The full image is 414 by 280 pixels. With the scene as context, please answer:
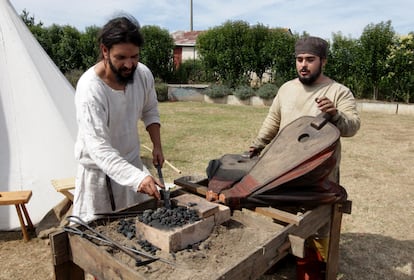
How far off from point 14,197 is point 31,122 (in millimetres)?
1064

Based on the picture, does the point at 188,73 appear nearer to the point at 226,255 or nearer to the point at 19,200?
the point at 19,200

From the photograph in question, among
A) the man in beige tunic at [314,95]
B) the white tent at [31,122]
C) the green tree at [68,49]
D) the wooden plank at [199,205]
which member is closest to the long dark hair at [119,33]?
the wooden plank at [199,205]

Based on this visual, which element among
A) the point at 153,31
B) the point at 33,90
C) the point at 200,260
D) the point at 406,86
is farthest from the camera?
the point at 153,31

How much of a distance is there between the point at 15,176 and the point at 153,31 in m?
13.6

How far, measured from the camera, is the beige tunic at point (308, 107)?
2299 millimetres

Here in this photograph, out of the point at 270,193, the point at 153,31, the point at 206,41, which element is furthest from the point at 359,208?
the point at 153,31

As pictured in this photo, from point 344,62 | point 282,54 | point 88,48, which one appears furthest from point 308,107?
point 88,48

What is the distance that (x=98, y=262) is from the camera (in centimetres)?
147

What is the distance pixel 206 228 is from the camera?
65.9 inches

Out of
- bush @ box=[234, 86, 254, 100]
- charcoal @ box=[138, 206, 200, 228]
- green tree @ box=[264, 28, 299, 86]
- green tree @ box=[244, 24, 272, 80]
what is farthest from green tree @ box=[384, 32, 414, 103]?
charcoal @ box=[138, 206, 200, 228]

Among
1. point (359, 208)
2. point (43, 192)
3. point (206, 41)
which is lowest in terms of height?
point (359, 208)

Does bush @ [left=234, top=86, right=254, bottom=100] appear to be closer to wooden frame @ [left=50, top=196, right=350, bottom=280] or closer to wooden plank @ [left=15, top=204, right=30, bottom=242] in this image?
wooden plank @ [left=15, top=204, right=30, bottom=242]

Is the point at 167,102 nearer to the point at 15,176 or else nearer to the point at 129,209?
the point at 15,176

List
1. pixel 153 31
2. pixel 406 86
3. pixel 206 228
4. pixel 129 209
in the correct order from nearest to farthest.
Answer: pixel 206 228 < pixel 129 209 < pixel 406 86 < pixel 153 31
